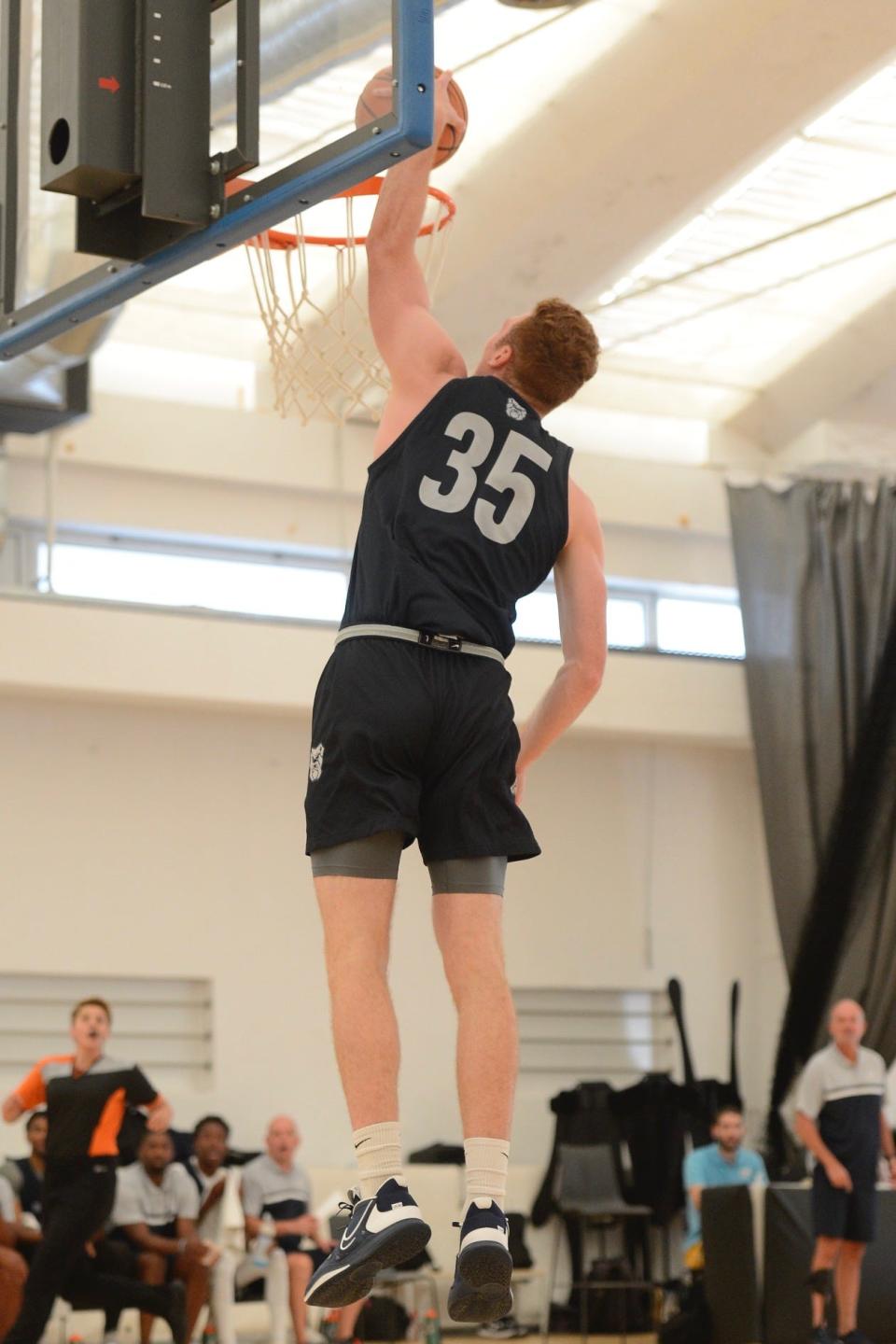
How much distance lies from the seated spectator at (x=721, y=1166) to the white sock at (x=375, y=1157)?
9814mm

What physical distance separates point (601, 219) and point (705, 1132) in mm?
6982

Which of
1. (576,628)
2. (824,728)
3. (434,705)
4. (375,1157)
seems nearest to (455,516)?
(434,705)

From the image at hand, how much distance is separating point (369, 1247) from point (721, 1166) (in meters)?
10.3

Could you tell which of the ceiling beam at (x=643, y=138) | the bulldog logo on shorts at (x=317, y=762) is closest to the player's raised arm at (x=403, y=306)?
the bulldog logo on shorts at (x=317, y=762)

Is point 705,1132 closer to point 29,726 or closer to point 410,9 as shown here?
point 29,726

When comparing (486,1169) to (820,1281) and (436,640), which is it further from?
(820,1281)

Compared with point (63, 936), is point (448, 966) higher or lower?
lower

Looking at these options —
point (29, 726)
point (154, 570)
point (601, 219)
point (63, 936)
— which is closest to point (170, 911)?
point (63, 936)

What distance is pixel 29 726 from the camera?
1362cm

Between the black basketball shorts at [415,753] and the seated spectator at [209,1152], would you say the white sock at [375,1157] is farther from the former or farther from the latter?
the seated spectator at [209,1152]

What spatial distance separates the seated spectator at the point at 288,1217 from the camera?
448 inches

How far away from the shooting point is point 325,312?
5.93 m

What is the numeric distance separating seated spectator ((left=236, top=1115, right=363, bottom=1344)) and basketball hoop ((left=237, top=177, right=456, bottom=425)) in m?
6.78

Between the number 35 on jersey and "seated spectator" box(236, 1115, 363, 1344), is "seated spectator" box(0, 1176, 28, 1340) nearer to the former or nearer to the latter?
"seated spectator" box(236, 1115, 363, 1344)
